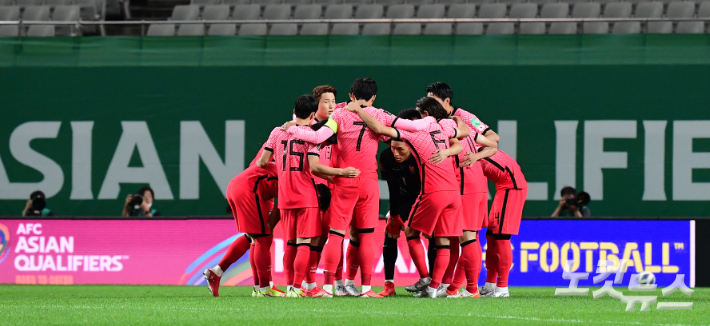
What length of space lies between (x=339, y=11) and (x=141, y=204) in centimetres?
524

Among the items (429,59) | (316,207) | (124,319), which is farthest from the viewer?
(429,59)

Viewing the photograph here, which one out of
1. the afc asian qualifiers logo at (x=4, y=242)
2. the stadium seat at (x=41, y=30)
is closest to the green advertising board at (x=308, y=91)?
the stadium seat at (x=41, y=30)

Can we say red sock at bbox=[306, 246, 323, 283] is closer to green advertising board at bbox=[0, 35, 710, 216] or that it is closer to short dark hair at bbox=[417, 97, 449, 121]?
short dark hair at bbox=[417, 97, 449, 121]

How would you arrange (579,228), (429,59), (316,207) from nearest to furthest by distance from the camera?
(316,207), (579,228), (429,59)

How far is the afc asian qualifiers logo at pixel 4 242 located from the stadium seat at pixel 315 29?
584 cm

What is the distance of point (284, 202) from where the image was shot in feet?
27.2

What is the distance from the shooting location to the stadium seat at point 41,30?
15.8 m

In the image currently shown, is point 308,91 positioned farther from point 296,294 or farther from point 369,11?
point 296,294

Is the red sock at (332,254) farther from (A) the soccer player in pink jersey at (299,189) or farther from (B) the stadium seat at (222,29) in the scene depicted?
(B) the stadium seat at (222,29)

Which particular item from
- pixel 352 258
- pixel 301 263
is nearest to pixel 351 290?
pixel 352 258

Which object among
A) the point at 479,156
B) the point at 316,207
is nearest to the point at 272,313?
the point at 316,207

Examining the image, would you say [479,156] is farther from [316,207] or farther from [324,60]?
[324,60]

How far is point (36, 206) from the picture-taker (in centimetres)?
1398

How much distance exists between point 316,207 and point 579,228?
4.94 metres
